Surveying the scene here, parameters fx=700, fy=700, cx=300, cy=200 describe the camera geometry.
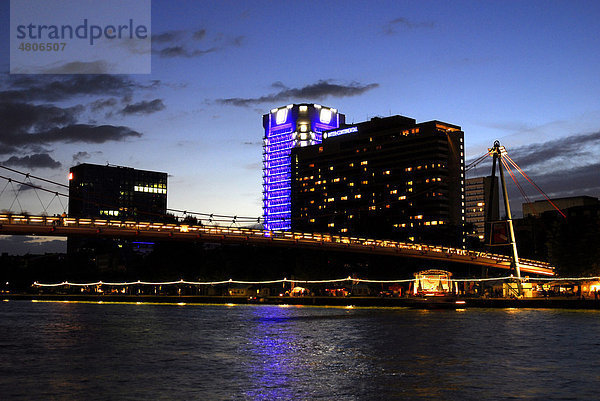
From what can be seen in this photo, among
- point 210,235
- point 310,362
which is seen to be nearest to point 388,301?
Result: point 210,235

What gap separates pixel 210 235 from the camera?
76.3 m

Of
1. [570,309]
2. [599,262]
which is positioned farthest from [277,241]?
[599,262]

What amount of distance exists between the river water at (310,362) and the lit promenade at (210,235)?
678 inches

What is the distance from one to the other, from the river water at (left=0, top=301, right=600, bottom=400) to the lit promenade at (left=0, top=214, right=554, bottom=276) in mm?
17209

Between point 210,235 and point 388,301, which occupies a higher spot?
point 210,235

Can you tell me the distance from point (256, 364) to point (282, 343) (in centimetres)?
903

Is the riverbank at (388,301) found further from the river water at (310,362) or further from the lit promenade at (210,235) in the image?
the river water at (310,362)

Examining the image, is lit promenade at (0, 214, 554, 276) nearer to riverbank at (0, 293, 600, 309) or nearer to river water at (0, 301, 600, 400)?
riverbank at (0, 293, 600, 309)

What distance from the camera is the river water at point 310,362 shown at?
72.9ft

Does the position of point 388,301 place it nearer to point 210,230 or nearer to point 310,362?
point 210,230

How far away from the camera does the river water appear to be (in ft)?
72.9

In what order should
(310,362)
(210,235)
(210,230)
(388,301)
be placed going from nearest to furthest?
(310,362)
(210,235)
(210,230)
(388,301)

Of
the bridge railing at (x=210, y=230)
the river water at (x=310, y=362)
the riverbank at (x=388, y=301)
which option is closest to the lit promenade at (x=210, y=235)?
the bridge railing at (x=210, y=230)

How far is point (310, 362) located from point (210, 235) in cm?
4819
